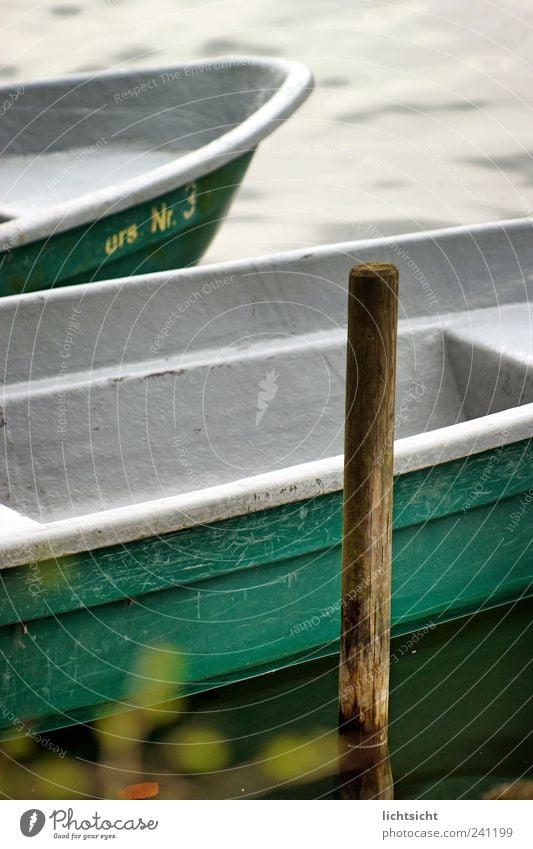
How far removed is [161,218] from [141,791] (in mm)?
2175

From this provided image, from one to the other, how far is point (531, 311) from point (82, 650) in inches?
76.9

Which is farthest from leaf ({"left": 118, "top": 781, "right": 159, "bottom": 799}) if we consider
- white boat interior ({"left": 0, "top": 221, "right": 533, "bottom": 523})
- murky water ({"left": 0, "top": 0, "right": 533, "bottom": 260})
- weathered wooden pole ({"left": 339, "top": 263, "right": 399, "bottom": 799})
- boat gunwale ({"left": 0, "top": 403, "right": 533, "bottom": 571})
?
murky water ({"left": 0, "top": 0, "right": 533, "bottom": 260})

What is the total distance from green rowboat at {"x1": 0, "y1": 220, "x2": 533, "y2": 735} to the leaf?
6.6 inches

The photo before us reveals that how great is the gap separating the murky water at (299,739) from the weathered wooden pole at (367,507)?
17 centimetres

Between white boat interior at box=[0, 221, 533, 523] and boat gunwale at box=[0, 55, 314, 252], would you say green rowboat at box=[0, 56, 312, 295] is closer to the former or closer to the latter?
boat gunwale at box=[0, 55, 314, 252]

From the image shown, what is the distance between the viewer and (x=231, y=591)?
2.41m

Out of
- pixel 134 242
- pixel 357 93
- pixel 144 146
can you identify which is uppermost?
pixel 357 93

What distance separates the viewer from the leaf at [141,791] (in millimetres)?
2367

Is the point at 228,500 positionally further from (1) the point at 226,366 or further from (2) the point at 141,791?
(1) the point at 226,366

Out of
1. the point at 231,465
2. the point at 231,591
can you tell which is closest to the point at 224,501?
the point at 231,591

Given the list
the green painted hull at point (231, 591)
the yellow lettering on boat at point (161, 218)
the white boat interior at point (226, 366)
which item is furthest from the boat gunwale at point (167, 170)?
the green painted hull at point (231, 591)

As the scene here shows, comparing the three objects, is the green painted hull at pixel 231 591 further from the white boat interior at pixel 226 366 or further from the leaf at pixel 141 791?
the white boat interior at pixel 226 366

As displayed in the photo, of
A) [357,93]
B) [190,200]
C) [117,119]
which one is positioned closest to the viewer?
[190,200]

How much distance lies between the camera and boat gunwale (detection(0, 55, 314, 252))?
3.36m
